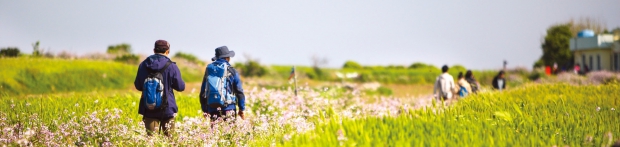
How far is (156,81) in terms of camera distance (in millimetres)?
8289

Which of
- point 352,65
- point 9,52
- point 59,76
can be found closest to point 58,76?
point 59,76

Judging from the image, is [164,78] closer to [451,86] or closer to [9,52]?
[451,86]

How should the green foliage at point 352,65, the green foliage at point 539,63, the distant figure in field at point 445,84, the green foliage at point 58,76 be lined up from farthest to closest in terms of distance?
the green foliage at point 539,63 < the green foliage at point 352,65 < the green foliage at point 58,76 < the distant figure in field at point 445,84

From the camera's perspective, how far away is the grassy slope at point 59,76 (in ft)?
78.6

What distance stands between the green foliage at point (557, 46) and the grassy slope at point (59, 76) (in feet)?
143

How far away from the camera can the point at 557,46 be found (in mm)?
61188

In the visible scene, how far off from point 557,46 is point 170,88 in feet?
191

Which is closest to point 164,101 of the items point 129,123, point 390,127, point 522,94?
point 129,123

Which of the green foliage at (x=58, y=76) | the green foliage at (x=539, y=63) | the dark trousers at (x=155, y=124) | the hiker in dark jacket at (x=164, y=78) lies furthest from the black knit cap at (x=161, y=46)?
the green foliage at (x=539, y=63)

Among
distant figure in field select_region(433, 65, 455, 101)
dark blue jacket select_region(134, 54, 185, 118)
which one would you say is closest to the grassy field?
dark blue jacket select_region(134, 54, 185, 118)

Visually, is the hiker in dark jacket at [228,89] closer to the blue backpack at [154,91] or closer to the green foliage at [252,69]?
the blue backpack at [154,91]

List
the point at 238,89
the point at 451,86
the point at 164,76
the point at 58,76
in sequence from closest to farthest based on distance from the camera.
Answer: the point at 164,76, the point at 238,89, the point at 451,86, the point at 58,76

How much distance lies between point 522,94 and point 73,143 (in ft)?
29.5

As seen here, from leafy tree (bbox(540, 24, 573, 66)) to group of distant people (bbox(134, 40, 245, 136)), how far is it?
57194 mm
